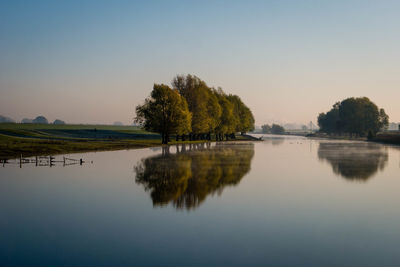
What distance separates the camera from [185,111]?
98.2 metres

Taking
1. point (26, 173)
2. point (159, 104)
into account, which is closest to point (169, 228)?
point (26, 173)

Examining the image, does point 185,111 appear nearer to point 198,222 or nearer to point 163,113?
point 163,113

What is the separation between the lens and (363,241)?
14461mm

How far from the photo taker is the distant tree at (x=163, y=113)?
94.9 meters

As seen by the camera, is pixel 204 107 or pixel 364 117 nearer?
pixel 204 107

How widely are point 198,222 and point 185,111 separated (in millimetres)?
81884

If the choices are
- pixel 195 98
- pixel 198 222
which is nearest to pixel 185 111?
pixel 195 98

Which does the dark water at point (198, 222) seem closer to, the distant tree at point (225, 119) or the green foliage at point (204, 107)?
the green foliage at point (204, 107)

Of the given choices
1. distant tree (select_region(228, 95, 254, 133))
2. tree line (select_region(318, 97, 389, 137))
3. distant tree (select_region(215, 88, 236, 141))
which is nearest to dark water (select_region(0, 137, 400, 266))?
distant tree (select_region(215, 88, 236, 141))

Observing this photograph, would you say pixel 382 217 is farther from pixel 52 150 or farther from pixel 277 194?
pixel 52 150

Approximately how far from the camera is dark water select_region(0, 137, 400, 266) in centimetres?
1271

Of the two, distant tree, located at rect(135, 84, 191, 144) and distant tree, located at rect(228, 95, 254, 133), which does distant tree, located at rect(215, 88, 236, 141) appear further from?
distant tree, located at rect(135, 84, 191, 144)

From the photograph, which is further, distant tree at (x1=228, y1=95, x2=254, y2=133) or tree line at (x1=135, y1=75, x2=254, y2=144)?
distant tree at (x1=228, y1=95, x2=254, y2=133)

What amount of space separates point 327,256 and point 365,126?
185 metres
